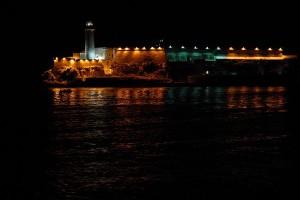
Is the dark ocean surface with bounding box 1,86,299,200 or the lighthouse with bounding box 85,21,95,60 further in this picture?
the lighthouse with bounding box 85,21,95,60

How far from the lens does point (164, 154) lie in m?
13.7

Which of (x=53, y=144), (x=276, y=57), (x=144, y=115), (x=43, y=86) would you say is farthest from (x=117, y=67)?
(x=53, y=144)

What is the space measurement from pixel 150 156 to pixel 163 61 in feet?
132

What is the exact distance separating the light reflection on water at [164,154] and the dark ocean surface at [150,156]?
0.07 feet

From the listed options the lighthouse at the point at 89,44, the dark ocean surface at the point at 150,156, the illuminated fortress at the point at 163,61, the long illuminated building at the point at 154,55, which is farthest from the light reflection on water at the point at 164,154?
the lighthouse at the point at 89,44

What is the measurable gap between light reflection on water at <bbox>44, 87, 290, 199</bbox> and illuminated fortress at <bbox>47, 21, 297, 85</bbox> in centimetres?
2676

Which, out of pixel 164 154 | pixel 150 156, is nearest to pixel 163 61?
pixel 164 154

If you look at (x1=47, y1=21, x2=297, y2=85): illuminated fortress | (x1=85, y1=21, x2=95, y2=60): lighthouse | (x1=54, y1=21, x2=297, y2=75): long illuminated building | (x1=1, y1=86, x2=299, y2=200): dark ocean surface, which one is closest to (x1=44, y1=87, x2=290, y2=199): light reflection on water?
(x1=1, y1=86, x2=299, y2=200): dark ocean surface

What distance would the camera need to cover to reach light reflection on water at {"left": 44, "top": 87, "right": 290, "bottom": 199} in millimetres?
10336

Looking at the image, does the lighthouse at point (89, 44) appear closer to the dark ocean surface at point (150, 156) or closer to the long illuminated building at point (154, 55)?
the long illuminated building at point (154, 55)

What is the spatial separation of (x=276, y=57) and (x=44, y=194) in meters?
52.1

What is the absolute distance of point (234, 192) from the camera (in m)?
9.98

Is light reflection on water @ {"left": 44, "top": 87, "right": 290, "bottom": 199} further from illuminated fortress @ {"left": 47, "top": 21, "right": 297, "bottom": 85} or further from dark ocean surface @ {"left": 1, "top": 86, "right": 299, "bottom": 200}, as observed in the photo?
illuminated fortress @ {"left": 47, "top": 21, "right": 297, "bottom": 85}

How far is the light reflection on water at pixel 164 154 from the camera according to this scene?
10.3 m
